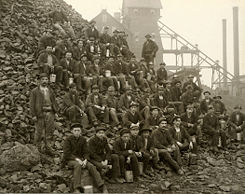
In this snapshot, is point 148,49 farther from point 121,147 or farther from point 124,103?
point 121,147

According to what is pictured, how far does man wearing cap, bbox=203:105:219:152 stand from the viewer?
14016mm

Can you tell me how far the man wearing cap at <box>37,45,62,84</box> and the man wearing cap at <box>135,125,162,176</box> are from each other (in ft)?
15.3

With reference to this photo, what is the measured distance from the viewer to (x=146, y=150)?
11062mm

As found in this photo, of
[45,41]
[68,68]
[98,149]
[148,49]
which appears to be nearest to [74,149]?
[98,149]

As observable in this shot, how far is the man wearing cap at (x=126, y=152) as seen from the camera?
10.4m

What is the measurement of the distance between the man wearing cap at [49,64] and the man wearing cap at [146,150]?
4.67 m

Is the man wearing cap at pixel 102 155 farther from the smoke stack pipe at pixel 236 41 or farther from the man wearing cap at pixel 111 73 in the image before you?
the smoke stack pipe at pixel 236 41

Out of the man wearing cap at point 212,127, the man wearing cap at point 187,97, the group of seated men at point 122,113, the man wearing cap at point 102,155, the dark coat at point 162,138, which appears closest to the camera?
the man wearing cap at point 102,155

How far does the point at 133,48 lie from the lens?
144 feet

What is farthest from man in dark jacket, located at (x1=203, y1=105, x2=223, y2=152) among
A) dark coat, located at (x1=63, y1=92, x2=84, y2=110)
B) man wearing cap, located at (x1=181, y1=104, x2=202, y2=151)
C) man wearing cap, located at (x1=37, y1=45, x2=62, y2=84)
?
man wearing cap, located at (x1=37, y1=45, x2=62, y2=84)

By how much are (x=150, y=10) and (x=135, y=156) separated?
1543 inches

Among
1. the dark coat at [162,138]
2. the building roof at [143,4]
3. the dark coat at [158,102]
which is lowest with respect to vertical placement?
the dark coat at [162,138]

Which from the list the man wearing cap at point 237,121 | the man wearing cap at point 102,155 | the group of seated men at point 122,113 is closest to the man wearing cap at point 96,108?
the group of seated men at point 122,113

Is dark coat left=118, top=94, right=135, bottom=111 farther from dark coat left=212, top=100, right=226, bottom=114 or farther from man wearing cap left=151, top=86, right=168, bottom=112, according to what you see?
dark coat left=212, top=100, right=226, bottom=114
